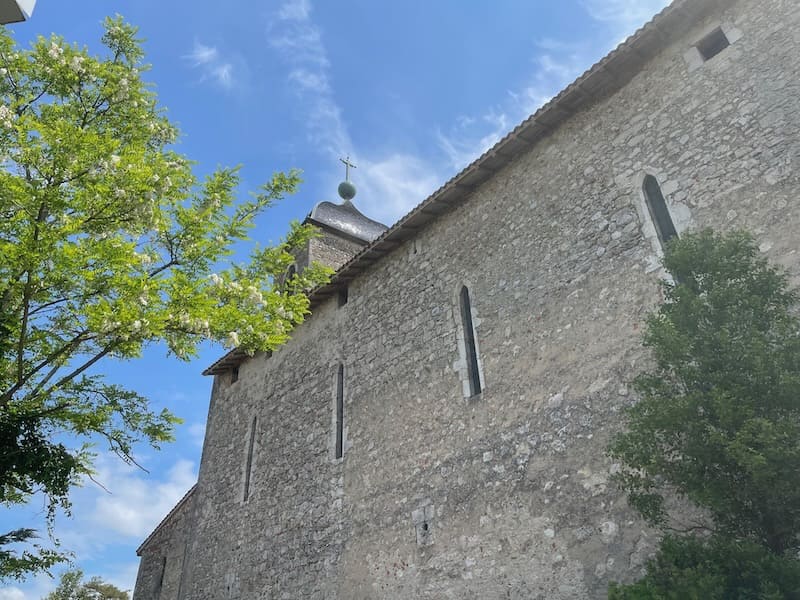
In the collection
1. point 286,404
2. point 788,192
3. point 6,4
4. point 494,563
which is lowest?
point 494,563

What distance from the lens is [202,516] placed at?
14.2 meters

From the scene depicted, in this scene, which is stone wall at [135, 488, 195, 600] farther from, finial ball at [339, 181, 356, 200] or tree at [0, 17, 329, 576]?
finial ball at [339, 181, 356, 200]

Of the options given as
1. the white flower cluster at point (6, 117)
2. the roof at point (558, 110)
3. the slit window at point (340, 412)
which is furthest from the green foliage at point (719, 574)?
the white flower cluster at point (6, 117)

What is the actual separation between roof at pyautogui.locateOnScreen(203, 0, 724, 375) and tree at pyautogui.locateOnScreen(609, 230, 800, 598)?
3.98m

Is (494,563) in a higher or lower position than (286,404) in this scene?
lower

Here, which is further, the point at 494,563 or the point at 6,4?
the point at 494,563

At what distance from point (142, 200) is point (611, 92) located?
6215mm

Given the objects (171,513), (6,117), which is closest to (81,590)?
(171,513)

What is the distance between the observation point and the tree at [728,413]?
4.15 metres

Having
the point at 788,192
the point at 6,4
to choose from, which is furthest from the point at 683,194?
the point at 6,4

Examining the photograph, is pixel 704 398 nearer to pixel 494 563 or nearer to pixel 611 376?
pixel 611 376

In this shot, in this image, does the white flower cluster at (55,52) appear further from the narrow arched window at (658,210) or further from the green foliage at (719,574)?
the green foliage at (719,574)

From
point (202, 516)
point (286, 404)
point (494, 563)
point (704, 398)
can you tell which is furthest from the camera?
point (202, 516)

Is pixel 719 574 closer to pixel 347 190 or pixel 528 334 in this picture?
pixel 528 334
